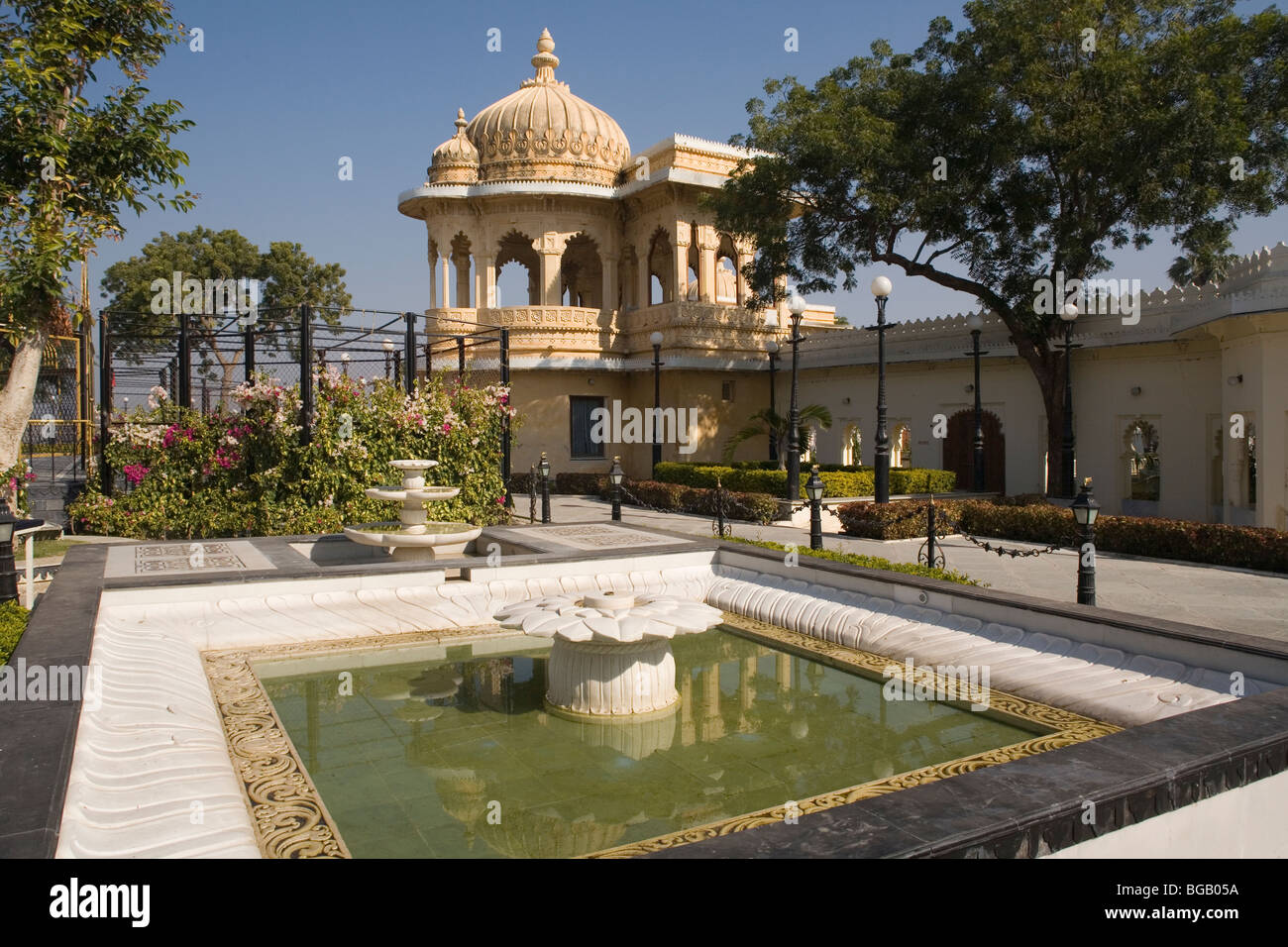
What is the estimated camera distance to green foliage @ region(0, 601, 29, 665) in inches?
228

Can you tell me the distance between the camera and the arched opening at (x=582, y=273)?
3012 cm

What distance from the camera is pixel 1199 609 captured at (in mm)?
8742

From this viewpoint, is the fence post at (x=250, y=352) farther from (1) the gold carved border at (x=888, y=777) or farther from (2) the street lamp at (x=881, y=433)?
(2) the street lamp at (x=881, y=433)

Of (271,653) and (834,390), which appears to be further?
(834,390)

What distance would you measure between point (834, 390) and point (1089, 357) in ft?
23.1

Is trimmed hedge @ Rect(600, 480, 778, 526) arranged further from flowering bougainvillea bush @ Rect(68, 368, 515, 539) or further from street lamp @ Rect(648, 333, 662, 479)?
flowering bougainvillea bush @ Rect(68, 368, 515, 539)

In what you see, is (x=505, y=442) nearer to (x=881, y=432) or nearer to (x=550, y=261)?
(x=881, y=432)

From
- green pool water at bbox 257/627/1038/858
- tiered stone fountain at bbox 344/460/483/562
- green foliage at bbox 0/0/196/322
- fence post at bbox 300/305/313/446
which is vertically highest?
green foliage at bbox 0/0/196/322

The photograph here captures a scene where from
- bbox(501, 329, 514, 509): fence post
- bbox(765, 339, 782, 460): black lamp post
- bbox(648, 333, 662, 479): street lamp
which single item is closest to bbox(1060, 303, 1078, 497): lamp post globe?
bbox(765, 339, 782, 460): black lamp post

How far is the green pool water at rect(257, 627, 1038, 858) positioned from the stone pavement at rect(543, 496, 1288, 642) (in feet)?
11.9

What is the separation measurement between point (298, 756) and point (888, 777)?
3282 mm

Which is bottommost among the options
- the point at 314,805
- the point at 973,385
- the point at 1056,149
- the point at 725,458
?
the point at 314,805
